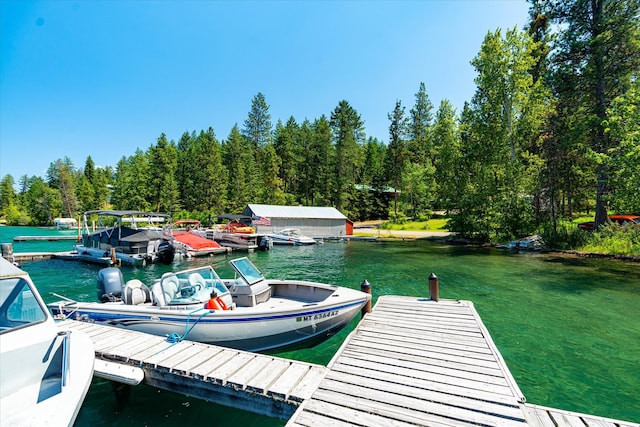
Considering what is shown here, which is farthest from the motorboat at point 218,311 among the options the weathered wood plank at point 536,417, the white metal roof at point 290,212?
the white metal roof at point 290,212

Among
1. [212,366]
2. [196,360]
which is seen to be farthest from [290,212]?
[212,366]

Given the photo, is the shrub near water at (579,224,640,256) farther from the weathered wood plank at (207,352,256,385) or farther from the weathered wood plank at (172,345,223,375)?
the weathered wood plank at (172,345,223,375)

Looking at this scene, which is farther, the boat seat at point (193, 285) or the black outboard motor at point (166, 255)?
the black outboard motor at point (166, 255)

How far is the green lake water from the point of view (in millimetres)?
6180

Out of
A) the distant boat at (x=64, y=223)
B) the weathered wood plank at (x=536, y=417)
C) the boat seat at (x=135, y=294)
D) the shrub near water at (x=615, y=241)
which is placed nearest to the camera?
the weathered wood plank at (x=536, y=417)

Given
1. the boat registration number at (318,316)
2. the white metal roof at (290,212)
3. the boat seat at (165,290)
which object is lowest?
the boat registration number at (318,316)

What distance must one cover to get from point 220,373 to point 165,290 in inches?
140

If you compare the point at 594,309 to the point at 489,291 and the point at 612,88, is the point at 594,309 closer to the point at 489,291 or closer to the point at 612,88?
the point at 489,291

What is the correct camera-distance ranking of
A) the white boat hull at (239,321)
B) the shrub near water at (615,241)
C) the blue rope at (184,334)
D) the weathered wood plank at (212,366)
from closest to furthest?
the weathered wood plank at (212,366), the blue rope at (184,334), the white boat hull at (239,321), the shrub near water at (615,241)

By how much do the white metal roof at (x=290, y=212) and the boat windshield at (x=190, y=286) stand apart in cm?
3331

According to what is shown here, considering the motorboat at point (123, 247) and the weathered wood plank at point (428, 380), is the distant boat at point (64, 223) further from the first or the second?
the weathered wood plank at point (428, 380)

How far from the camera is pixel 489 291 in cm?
1509

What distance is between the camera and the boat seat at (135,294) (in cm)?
861

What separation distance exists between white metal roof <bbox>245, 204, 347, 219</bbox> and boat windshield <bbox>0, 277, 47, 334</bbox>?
121 feet
